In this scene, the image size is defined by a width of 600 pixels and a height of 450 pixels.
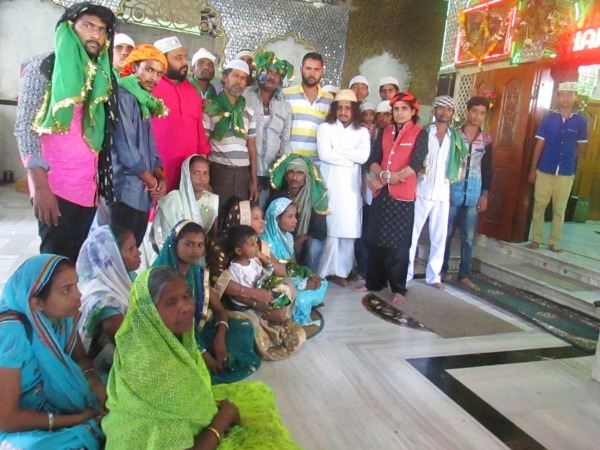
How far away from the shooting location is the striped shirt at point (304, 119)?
404 centimetres

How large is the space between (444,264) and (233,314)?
262 cm

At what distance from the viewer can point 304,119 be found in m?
4.04

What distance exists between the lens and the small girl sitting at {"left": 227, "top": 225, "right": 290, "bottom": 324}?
116 inches

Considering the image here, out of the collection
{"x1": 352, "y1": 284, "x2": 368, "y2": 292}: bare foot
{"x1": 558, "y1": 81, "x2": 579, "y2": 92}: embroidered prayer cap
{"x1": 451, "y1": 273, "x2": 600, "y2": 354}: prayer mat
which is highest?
{"x1": 558, "y1": 81, "x2": 579, "y2": 92}: embroidered prayer cap

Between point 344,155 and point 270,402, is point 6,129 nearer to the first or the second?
point 344,155

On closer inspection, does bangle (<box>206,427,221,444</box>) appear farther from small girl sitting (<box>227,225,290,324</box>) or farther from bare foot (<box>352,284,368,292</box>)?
bare foot (<box>352,284,368,292</box>)

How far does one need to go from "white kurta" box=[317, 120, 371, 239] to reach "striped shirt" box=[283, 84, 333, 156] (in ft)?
0.37

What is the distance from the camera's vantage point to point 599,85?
7336 mm

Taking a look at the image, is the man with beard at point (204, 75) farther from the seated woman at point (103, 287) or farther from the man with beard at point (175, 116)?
the seated woman at point (103, 287)

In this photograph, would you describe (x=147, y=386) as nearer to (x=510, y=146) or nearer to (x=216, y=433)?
(x=216, y=433)

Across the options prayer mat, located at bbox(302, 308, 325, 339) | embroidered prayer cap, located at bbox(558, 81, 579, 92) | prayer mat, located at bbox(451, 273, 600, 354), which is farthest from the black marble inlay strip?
embroidered prayer cap, located at bbox(558, 81, 579, 92)

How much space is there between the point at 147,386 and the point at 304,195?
2.50 m

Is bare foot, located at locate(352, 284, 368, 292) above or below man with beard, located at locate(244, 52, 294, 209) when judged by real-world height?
below

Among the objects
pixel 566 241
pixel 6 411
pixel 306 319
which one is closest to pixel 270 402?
pixel 6 411
